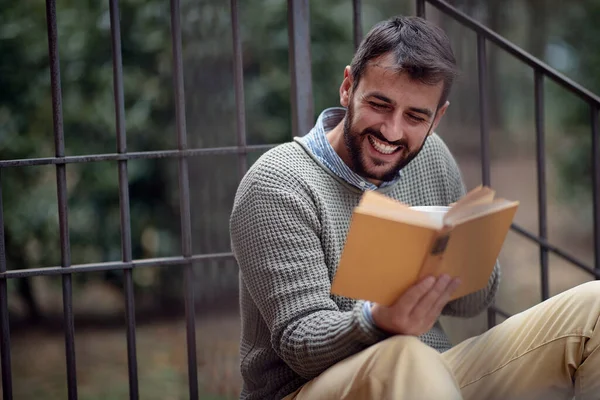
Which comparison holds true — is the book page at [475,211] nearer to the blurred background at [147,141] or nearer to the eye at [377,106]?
the eye at [377,106]

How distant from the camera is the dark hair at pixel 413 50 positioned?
5.74 feet

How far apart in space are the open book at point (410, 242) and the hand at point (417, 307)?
0.05 feet

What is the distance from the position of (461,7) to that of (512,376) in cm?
126

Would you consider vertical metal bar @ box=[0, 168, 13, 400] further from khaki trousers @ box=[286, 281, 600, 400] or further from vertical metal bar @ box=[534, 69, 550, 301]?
vertical metal bar @ box=[534, 69, 550, 301]

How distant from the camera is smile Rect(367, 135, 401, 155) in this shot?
1778mm

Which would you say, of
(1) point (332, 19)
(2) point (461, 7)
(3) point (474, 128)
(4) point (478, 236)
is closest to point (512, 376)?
(4) point (478, 236)

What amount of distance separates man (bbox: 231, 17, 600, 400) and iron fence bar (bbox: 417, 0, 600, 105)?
0.50m

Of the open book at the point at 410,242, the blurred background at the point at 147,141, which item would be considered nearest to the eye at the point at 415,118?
the open book at the point at 410,242

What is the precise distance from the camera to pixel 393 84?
5.74 feet

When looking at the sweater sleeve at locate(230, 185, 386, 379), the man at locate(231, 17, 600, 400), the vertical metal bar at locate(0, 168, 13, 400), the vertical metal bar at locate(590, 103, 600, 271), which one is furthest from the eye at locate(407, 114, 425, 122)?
the vertical metal bar at locate(0, 168, 13, 400)

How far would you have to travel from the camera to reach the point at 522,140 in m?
4.05

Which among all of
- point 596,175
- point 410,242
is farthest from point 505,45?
point 410,242

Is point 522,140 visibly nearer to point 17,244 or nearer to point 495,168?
point 495,168

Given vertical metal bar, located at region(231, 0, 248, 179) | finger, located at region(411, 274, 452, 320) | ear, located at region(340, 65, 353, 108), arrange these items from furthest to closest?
1. vertical metal bar, located at region(231, 0, 248, 179)
2. ear, located at region(340, 65, 353, 108)
3. finger, located at region(411, 274, 452, 320)
